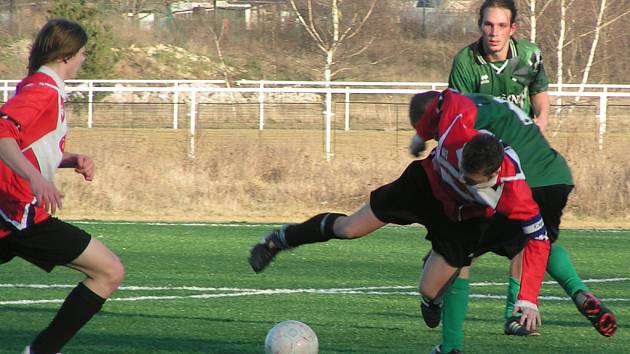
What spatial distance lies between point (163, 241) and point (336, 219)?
5.76m

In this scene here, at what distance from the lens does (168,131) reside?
2039cm

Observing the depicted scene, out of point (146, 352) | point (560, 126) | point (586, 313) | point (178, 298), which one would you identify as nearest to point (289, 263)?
point (178, 298)

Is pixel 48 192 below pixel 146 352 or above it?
above

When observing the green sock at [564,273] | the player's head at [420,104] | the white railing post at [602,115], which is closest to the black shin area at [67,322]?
the player's head at [420,104]

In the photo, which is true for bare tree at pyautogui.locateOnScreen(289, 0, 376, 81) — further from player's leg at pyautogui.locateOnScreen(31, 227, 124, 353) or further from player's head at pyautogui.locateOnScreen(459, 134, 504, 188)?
player's head at pyautogui.locateOnScreen(459, 134, 504, 188)

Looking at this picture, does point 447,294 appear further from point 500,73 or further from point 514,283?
point 500,73

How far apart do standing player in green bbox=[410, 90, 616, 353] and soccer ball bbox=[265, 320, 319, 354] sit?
0.69m

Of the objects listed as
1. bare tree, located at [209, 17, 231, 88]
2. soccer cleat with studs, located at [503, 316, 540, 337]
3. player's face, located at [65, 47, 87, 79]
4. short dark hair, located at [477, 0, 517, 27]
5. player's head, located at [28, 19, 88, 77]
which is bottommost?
bare tree, located at [209, 17, 231, 88]

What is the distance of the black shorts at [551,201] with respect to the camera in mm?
6477

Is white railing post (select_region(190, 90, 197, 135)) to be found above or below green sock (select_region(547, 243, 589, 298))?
below

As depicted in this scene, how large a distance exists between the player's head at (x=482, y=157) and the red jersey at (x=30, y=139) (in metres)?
1.86

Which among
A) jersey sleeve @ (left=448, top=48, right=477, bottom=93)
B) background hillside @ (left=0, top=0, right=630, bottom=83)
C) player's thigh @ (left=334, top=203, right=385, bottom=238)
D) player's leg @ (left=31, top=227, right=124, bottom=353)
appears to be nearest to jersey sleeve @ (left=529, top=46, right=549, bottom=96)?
jersey sleeve @ (left=448, top=48, right=477, bottom=93)

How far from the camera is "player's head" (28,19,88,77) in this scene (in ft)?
18.2

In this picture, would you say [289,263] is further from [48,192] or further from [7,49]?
[7,49]
